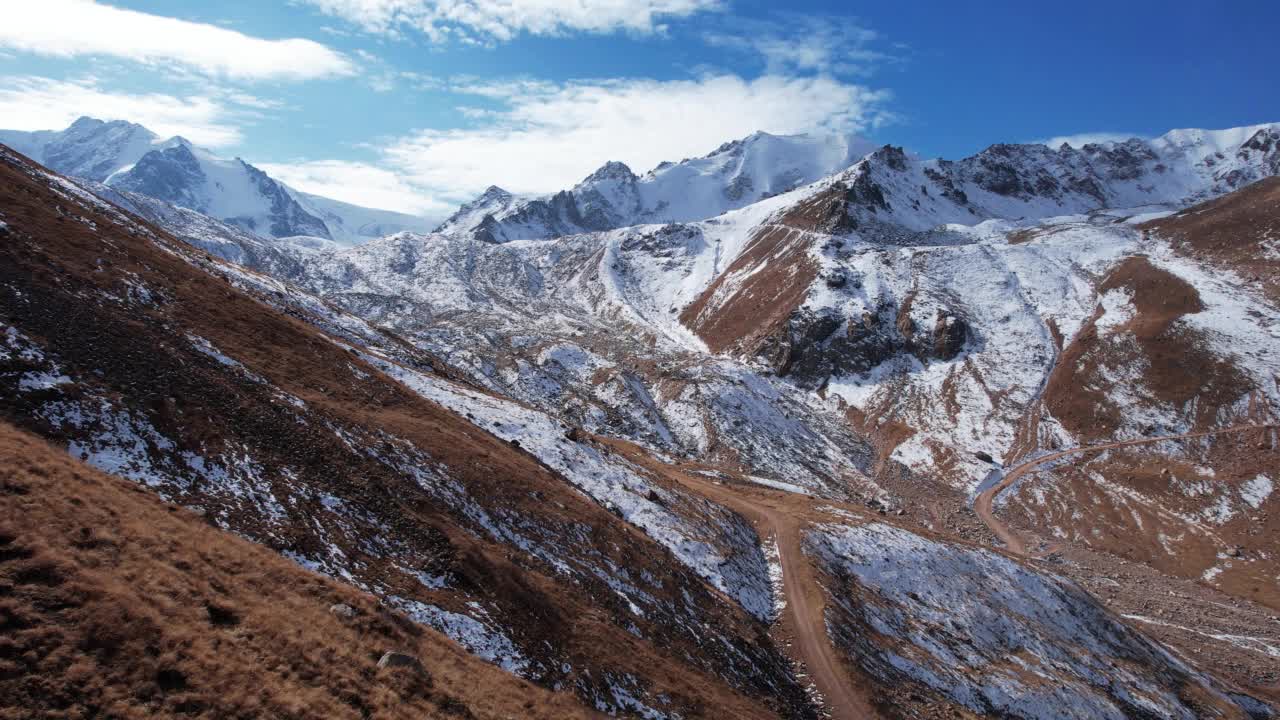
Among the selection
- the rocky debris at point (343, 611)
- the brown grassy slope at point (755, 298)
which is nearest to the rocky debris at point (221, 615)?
the rocky debris at point (343, 611)

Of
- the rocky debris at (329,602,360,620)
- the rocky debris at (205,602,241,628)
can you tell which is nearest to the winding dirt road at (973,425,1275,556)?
the rocky debris at (329,602,360,620)

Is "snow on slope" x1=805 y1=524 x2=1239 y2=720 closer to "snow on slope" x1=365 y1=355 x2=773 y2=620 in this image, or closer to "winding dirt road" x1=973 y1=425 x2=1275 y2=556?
"snow on slope" x1=365 y1=355 x2=773 y2=620

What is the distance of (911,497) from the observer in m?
97.2

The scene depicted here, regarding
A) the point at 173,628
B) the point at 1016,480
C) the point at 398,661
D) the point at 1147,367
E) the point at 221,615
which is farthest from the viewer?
the point at 1147,367

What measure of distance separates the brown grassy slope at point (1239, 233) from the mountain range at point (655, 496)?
1815mm

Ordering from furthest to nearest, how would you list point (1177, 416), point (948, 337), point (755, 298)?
point (755, 298)
point (948, 337)
point (1177, 416)

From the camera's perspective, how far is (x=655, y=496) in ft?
162

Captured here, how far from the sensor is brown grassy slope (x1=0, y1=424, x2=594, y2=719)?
39.3 ft

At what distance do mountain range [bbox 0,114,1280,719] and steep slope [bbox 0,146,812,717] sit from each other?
177 mm

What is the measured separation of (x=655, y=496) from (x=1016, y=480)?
8012 centimetres

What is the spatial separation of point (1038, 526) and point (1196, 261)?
99.5 m

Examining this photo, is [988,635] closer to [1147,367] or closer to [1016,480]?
[1016,480]

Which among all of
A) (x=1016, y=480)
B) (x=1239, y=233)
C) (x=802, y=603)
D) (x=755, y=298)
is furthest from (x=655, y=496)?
(x=1239, y=233)

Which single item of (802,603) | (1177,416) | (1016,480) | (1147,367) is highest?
(1147,367)
